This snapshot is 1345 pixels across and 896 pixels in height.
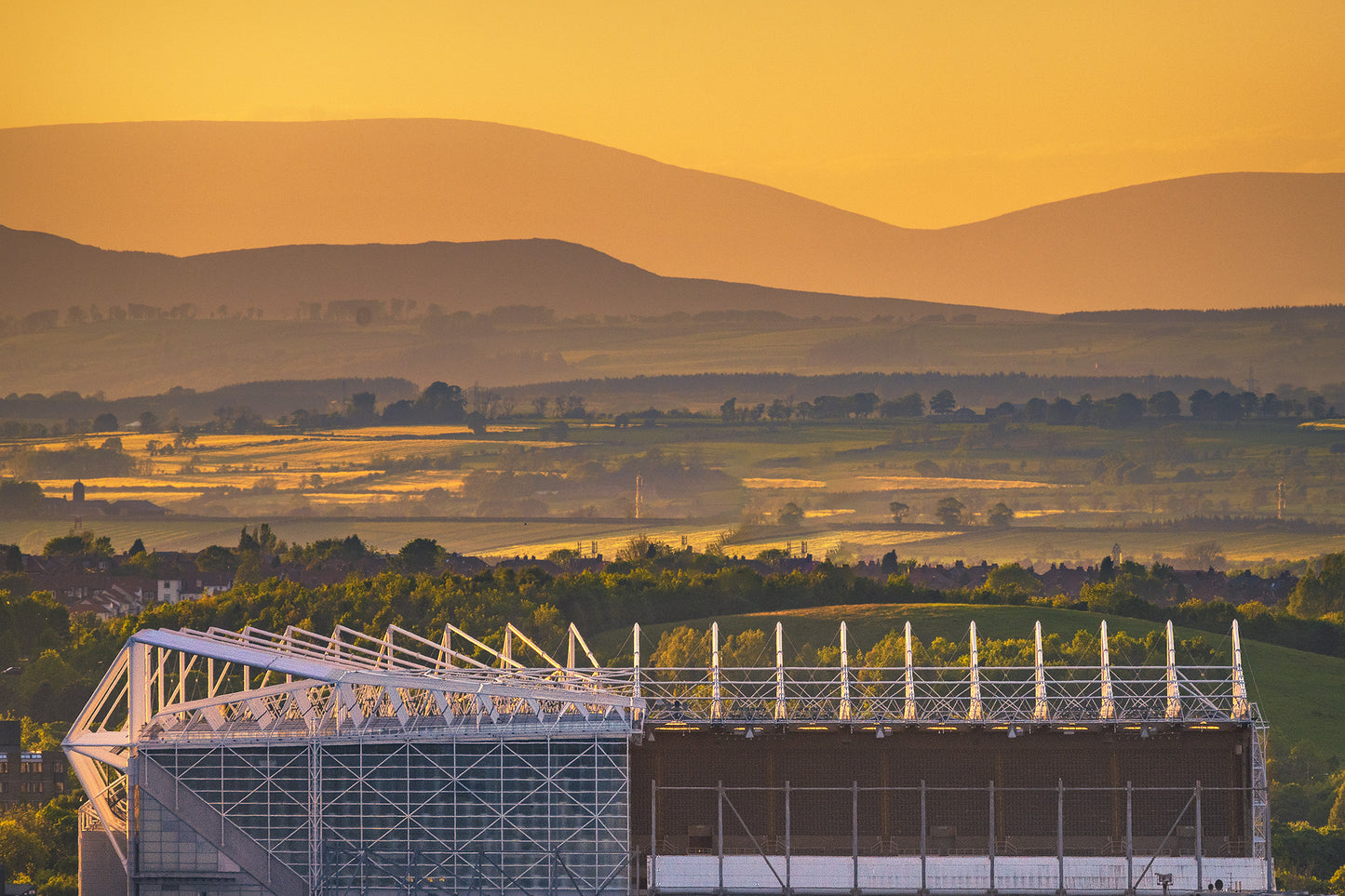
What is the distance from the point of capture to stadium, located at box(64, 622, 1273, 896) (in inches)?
3996

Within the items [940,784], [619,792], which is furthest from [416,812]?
[940,784]

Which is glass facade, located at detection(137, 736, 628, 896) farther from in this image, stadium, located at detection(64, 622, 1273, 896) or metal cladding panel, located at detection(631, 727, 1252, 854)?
metal cladding panel, located at detection(631, 727, 1252, 854)

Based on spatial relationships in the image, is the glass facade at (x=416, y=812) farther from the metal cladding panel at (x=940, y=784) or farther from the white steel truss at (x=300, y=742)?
the metal cladding panel at (x=940, y=784)

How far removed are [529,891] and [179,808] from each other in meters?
16.9

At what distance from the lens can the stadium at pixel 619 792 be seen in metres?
102

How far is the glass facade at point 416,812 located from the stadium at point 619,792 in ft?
0.33

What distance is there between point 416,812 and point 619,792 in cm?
970

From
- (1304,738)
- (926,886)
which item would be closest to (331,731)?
(926,886)

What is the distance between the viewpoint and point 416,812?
102625mm

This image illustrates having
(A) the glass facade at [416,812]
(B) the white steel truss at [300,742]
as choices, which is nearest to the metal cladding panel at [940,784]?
(A) the glass facade at [416,812]

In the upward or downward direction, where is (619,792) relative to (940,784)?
upward

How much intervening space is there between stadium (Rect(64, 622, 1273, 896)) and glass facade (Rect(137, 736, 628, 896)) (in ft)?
0.33

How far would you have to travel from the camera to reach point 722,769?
110 metres

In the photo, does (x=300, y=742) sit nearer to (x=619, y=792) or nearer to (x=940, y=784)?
(x=619, y=792)
